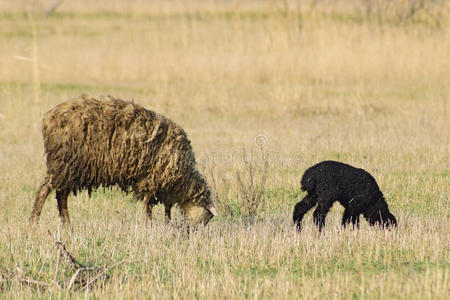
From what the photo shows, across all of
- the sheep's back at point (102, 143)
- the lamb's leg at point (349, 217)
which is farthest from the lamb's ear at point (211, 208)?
the lamb's leg at point (349, 217)

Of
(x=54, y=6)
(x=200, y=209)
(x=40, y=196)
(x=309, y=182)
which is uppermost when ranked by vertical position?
(x=54, y=6)

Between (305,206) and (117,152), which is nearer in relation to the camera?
(117,152)

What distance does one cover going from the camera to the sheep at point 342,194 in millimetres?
7316

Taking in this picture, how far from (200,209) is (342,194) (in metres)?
1.58

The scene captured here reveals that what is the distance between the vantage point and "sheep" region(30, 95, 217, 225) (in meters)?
7.39

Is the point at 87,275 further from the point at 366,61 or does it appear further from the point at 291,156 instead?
the point at 366,61

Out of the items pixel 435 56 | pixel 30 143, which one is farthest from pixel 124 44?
pixel 30 143

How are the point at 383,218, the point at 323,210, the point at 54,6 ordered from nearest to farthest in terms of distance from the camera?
the point at 323,210, the point at 383,218, the point at 54,6

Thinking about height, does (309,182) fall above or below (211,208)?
above

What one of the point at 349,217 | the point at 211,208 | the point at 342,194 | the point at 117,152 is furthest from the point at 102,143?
the point at 349,217

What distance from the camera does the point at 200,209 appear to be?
7742 millimetres

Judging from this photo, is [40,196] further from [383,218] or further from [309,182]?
[383,218]

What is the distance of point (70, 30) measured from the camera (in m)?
32.8

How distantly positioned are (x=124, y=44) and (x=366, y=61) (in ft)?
33.5
